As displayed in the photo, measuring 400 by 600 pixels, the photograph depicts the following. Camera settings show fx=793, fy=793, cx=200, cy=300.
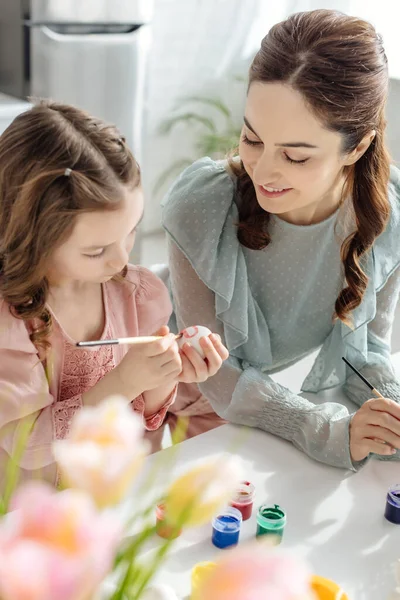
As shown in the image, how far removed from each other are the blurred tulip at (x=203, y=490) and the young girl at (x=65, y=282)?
1.97 ft

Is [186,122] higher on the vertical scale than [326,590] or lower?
lower

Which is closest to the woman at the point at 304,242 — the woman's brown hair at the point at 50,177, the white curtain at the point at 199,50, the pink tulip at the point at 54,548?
the woman's brown hair at the point at 50,177

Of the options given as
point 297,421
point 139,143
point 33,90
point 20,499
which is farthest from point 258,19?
point 20,499

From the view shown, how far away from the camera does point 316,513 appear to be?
110cm

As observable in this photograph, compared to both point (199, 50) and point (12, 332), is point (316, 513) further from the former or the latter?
point (199, 50)

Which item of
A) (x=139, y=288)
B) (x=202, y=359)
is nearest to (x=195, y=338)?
(x=202, y=359)

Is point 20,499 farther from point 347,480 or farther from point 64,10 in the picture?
point 64,10

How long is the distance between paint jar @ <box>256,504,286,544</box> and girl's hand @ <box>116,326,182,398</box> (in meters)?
0.25

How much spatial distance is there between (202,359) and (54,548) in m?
0.83

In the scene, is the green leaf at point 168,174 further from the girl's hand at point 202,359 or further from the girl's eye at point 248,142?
the girl's hand at point 202,359

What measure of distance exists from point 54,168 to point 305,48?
52 centimetres

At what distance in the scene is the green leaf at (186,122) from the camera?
3.53 metres

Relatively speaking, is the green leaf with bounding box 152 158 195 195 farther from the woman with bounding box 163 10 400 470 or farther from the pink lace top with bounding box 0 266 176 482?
the pink lace top with bounding box 0 266 176 482

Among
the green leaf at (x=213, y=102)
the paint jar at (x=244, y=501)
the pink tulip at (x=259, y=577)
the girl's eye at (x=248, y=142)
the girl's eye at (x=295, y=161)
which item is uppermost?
the pink tulip at (x=259, y=577)
